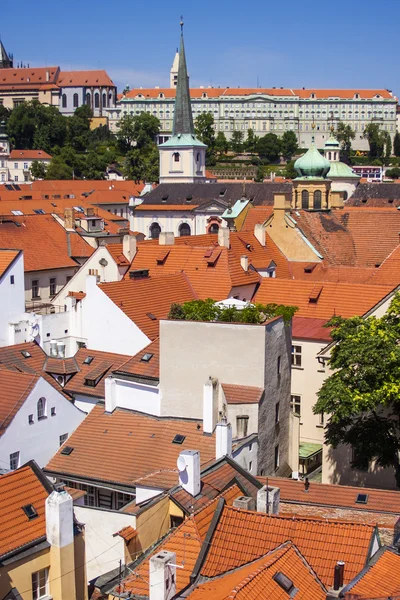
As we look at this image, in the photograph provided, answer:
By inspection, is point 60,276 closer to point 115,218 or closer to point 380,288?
point 380,288

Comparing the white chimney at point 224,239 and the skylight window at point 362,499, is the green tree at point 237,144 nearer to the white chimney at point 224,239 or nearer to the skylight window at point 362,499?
the white chimney at point 224,239

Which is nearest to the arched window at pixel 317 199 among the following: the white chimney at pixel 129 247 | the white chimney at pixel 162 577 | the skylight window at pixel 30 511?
the white chimney at pixel 129 247

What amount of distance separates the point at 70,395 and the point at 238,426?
8.50 m

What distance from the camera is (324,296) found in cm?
3988

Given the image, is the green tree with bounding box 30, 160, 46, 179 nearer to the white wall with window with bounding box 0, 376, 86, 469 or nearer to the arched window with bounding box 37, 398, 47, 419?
the white wall with window with bounding box 0, 376, 86, 469

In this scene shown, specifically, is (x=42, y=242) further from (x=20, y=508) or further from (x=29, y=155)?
(x=29, y=155)

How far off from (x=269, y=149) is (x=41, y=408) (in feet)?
525

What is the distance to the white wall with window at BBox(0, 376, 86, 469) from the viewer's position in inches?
1106

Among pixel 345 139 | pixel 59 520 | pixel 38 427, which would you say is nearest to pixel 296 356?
pixel 38 427

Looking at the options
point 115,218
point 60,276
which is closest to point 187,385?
point 60,276

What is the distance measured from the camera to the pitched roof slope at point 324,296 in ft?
125

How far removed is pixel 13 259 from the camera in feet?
137

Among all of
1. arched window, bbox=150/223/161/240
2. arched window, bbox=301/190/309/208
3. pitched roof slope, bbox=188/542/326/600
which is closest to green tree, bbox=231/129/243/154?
arched window, bbox=150/223/161/240

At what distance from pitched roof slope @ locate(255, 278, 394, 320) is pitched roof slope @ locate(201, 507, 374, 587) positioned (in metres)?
21.0
